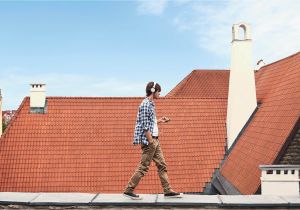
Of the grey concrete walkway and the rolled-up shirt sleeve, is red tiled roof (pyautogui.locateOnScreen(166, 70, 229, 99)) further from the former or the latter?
the grey concrete walkway

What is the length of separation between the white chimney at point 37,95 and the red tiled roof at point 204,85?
354 inches

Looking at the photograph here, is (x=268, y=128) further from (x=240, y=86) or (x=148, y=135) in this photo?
(x=148, y=135)

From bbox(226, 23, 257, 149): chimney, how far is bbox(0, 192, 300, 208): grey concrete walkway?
10838 millimetres

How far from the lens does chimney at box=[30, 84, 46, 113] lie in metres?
18.5

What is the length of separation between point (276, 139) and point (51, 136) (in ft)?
29.6

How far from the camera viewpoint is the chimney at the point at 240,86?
17250 millimetres

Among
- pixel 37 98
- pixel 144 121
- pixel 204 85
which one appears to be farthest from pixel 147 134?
pixel 204 85

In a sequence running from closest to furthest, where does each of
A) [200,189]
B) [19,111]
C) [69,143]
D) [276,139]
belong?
[276,139]
[200,189]
[69,143]
[19,111]

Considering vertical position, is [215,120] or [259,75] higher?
[259,75]

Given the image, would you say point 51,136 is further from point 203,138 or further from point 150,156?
point 150,156

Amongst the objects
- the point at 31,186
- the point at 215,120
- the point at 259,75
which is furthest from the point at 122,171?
the point at 259,75

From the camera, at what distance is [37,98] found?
1864 cm

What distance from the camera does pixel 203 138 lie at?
1752 centimetres

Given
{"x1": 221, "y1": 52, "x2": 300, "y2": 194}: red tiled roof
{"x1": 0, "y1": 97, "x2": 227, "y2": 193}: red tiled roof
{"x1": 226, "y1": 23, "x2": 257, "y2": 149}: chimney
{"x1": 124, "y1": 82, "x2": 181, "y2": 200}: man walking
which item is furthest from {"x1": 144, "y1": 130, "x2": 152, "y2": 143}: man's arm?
{"x1": 226, "y1": 23, "x2": 257, "y2": 149}: chimney
